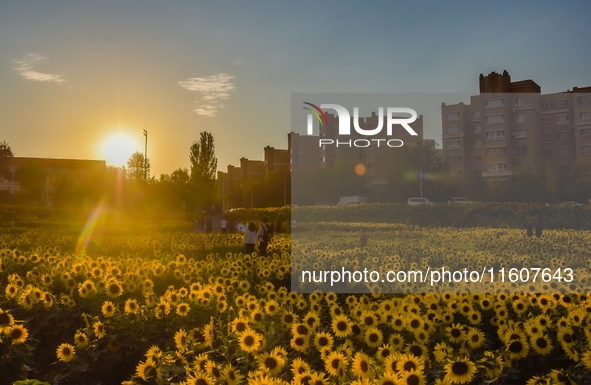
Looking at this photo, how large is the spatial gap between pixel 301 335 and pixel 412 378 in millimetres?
1562

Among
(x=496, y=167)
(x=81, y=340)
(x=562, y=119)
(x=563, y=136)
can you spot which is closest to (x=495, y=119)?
(x=496, y=167)

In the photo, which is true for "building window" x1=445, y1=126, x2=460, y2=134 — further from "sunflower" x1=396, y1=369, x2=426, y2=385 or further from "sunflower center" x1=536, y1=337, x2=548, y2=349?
"sunflower" x1=396, y1=369, x2=426, y2=385

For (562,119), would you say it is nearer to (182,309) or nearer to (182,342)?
(182,309)

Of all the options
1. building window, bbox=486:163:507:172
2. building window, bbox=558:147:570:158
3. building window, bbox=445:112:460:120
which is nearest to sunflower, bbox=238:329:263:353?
building window, bbox=486:163:507:172

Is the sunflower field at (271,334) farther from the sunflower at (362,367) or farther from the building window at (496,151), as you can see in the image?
the building window at (496,151)

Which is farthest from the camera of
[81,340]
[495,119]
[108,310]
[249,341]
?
[495,119]

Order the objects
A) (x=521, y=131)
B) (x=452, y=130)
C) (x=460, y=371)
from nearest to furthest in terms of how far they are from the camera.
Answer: (x=460, y=371) < (x=521, y=131) < (x=452, y=130)

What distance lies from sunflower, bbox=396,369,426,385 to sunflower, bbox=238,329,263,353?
1.43 m

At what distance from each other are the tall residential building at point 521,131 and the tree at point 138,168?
38.7 m

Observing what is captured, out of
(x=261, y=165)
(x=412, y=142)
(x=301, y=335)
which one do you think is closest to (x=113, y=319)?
(x=301, y=335)

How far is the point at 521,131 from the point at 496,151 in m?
3.94

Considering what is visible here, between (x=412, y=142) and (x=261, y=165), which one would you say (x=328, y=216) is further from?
(x=261, y=165)

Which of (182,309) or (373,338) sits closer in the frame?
(373,338)

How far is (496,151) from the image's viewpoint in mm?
81312
